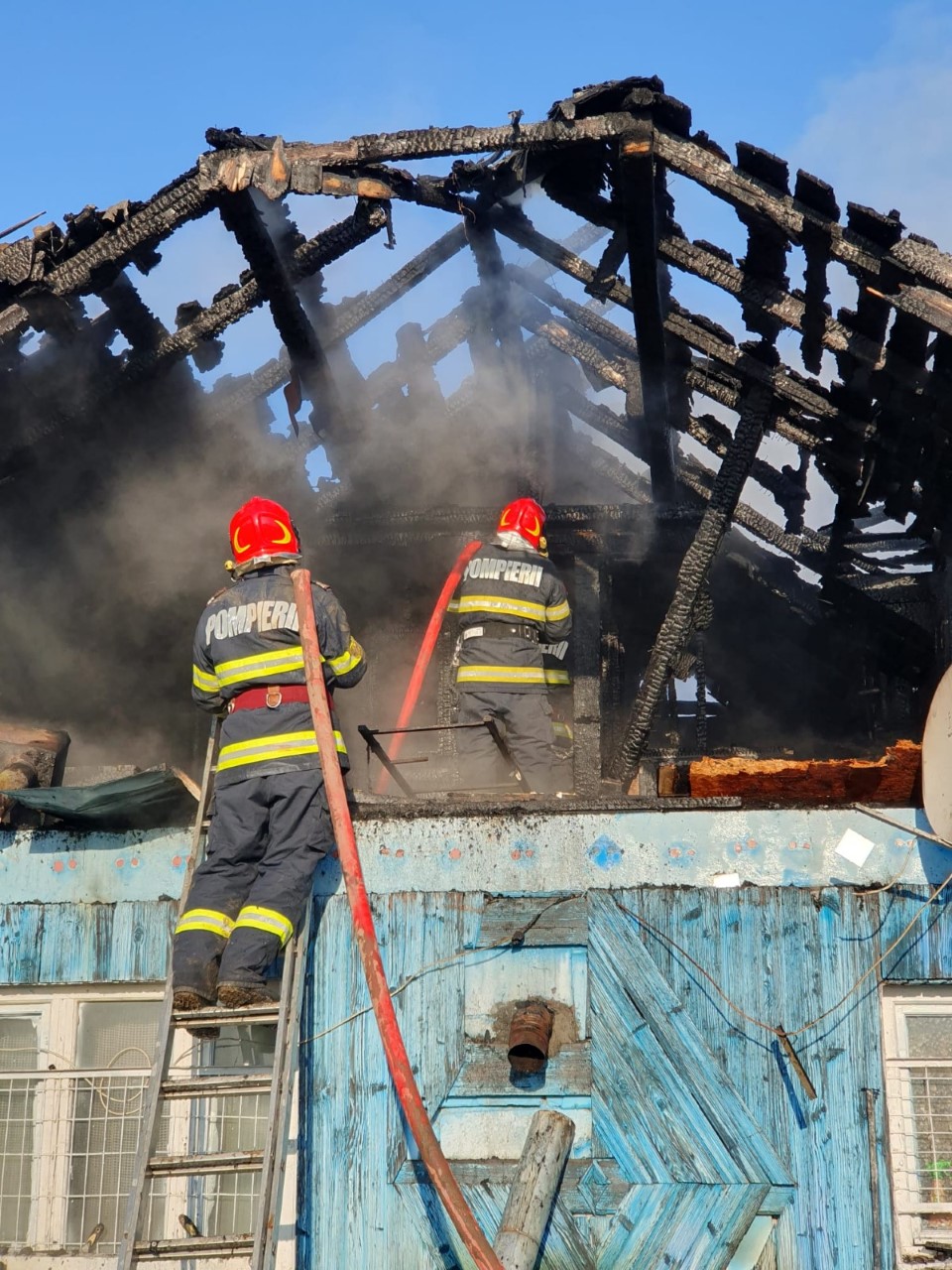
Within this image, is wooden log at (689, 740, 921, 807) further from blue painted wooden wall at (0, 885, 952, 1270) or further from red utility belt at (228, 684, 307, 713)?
red utility belt at (228, 684, 307, 713)

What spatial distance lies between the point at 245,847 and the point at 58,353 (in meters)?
4.53

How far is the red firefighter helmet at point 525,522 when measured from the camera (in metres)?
9.59

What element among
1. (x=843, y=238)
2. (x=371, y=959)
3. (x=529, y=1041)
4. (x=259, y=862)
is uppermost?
(x=843, y=238)

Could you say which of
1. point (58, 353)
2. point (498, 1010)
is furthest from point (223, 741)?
point (58, 353)

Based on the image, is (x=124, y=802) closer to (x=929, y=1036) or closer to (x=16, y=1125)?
(x=16, y=1125)

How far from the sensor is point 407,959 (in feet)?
23.8

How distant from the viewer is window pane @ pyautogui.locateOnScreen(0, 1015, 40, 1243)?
7.38 m

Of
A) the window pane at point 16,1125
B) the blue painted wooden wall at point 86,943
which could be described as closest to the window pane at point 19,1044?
the window pane at point 16,1125

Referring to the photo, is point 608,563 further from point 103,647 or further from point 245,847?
point 245,847

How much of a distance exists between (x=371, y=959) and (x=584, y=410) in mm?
7412

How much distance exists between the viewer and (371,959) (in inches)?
254

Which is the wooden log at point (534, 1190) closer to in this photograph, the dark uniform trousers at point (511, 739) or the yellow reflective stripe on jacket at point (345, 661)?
the yellow reflective stripe on jacket at point (345, 661)

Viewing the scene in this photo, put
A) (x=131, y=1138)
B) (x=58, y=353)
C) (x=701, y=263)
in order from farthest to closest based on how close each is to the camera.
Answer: (x=58, y=353), (x=701, y=263), (x=131, y=1138)

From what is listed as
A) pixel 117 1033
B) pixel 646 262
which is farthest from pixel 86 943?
pixel 646 262
